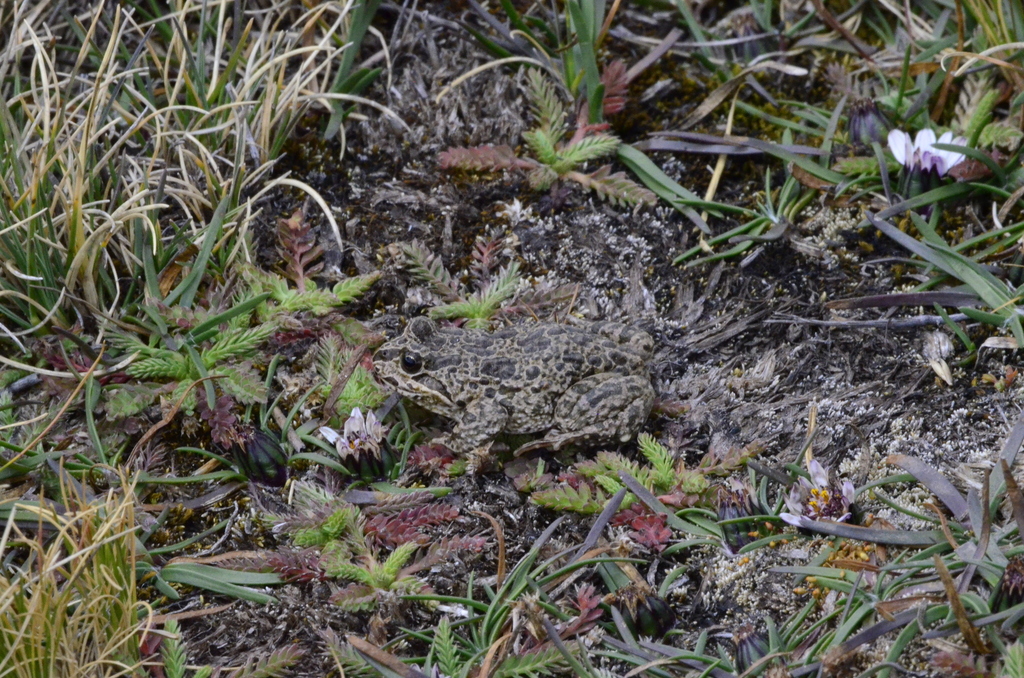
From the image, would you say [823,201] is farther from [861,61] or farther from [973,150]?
[861,61]

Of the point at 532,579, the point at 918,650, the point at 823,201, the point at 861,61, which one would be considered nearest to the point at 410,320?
the point at 532,579

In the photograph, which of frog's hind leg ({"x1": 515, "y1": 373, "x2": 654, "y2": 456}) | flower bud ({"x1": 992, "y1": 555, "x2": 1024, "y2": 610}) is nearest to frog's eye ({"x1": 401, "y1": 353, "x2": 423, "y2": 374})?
frog's hind leg ({"x1": 515, "y1": 373, "x2": 654, "y2": 456})

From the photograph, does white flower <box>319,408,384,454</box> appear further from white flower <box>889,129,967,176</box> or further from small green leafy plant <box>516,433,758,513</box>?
white flower <box>889,129,967,176</box>

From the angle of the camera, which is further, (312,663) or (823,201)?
(823,201)

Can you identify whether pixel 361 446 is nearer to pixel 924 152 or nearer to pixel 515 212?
pixel 515 212

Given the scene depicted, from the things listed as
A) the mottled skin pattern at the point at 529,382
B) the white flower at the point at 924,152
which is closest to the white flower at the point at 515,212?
the mottled skin pattern at the point at 529,382

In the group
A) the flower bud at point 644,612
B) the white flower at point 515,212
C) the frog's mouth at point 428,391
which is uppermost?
the white flower at point 515,212

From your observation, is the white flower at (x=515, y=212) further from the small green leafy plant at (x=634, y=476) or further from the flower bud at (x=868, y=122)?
the flower bud at (x=868, y=122)

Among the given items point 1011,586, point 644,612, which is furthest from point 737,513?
point 1011,586
